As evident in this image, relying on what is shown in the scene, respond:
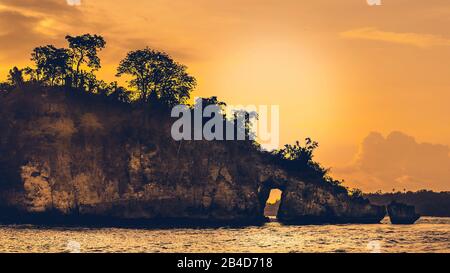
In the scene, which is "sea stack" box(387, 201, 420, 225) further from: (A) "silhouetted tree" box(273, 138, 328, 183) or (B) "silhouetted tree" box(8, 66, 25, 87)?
(B) "silhouetted tree" box(8, 66, 25, 87)

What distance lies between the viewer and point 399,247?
259 feet

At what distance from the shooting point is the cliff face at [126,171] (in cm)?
12062

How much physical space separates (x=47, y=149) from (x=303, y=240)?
2127 inches

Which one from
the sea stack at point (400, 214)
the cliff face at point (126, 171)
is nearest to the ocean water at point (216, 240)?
the cliff face at point (126, 171)

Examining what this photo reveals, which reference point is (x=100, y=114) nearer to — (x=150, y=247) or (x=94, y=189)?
(x=94, y=189)

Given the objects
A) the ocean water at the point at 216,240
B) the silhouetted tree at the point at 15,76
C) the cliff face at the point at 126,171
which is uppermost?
the silhouetted tree at the point at 15,76

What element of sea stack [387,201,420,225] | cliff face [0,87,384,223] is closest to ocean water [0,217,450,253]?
cliff face [0,87,384,223]

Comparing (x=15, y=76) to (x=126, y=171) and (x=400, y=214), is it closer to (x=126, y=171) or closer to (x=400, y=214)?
(x=126, y=171)

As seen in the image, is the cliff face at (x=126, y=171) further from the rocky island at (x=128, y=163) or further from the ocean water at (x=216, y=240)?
the ocean water at (x=216, y=240)

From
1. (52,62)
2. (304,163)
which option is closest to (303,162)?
(304,163)

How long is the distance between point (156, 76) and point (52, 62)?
1993cm

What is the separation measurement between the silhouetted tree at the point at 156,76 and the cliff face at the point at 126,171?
651 cm

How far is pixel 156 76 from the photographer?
138 metres
